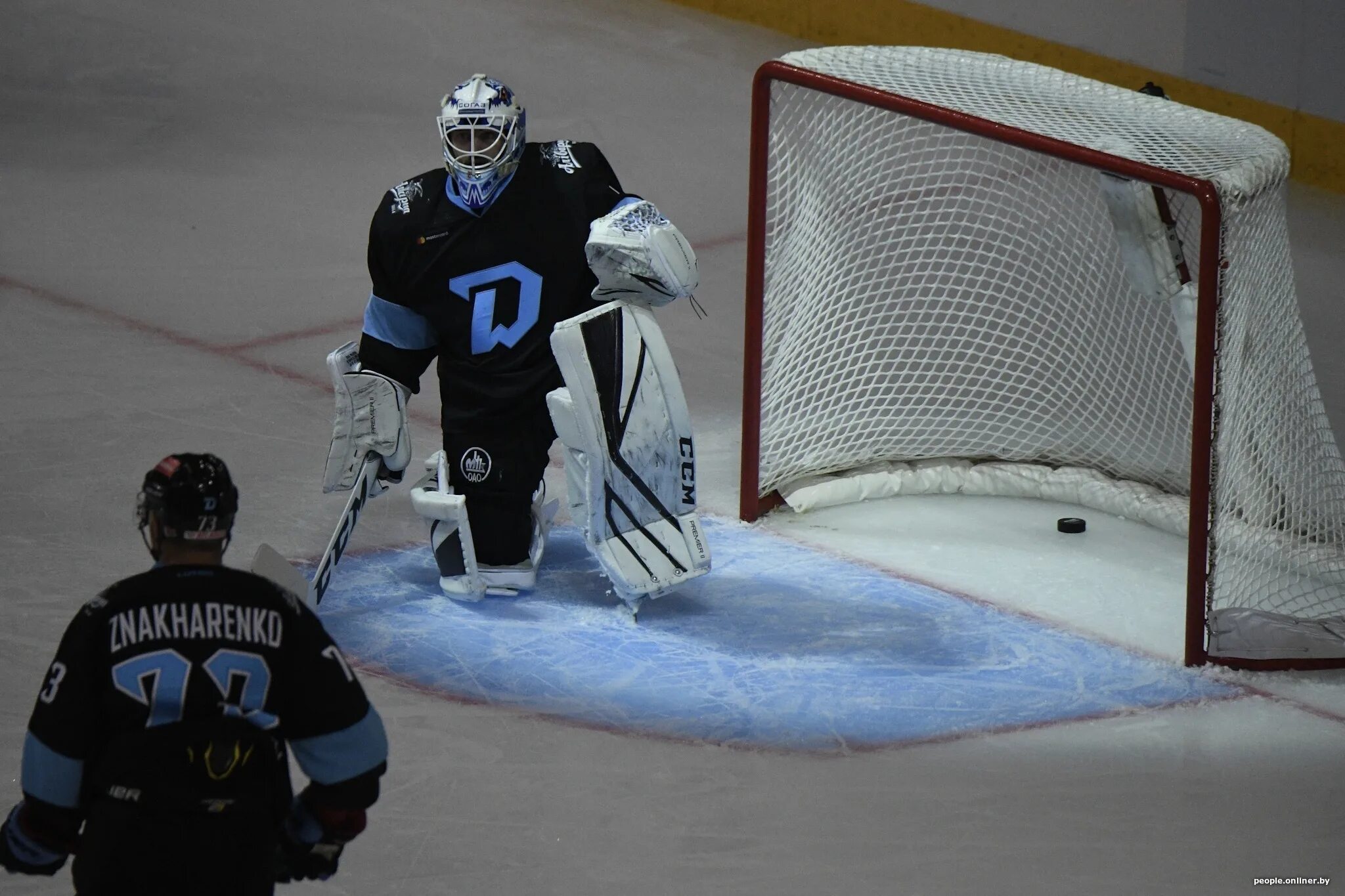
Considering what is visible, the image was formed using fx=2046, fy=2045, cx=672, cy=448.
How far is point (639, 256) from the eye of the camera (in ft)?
14.3

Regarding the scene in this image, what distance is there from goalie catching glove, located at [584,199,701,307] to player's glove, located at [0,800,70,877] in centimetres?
215

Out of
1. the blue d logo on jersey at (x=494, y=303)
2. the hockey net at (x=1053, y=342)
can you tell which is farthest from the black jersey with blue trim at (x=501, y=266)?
the hockey net at (x=1053, y=342)

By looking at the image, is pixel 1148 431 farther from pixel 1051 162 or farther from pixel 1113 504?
pixel 1051 162

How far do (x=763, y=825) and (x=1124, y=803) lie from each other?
2.27 ft

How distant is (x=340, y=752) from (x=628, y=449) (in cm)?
201

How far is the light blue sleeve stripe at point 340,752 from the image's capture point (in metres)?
2.51

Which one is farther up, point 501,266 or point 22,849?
point 501,266

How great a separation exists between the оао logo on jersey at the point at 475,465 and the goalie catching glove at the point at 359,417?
158 millimetres

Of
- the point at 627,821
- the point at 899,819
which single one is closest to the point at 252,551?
the point at 627,821

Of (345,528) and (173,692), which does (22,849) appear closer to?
(173,692)

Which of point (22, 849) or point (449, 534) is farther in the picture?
point (449, 534)

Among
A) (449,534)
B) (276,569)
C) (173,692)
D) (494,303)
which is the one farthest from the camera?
(449,534)

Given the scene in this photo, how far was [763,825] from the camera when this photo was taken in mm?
3754

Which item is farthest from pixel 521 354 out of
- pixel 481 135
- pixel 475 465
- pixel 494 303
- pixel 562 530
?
pixel 562 530
